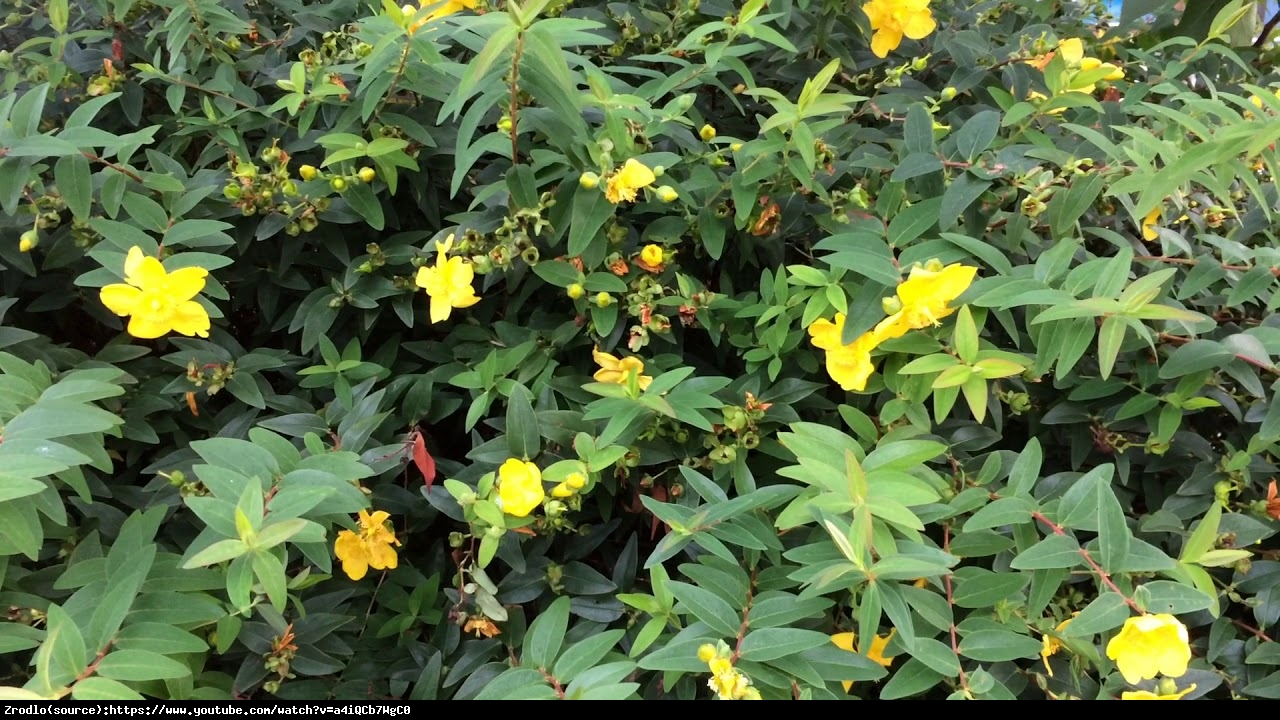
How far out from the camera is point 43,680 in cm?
67

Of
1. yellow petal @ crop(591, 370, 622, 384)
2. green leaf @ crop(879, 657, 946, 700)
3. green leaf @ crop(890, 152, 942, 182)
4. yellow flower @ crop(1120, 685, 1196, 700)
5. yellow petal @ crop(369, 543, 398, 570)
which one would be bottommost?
yellow petal @ crop(369, 543, 398, 570)

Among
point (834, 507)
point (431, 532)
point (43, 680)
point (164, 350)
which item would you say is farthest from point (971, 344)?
point (164, 350)

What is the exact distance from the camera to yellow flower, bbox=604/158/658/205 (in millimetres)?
966

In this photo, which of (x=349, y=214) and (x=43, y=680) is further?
(x=349, y=214)

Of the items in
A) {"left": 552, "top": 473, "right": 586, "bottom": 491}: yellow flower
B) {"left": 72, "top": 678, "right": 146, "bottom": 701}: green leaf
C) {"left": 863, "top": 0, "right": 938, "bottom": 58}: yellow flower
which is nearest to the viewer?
{"left": 72, "top": 678, "right": 146, "bottom": 701}: green leaf

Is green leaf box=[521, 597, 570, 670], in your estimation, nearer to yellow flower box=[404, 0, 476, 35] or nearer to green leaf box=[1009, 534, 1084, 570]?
green leaf box=[1009, 534, 1084, 570]

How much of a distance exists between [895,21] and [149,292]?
1175 millimetres

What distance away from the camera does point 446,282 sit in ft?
3.40

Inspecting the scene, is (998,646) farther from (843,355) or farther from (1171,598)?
(843,355)

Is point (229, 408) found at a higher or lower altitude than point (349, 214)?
lower

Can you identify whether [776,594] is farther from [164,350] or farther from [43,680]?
[164,350]

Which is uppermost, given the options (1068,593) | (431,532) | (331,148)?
(331,148)

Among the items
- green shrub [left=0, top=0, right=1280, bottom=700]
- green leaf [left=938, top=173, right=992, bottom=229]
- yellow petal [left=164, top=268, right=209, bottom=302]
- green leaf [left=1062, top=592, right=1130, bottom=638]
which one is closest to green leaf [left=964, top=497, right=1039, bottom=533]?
green shrub [left=0, top=0, right=1280, bottom=700]
